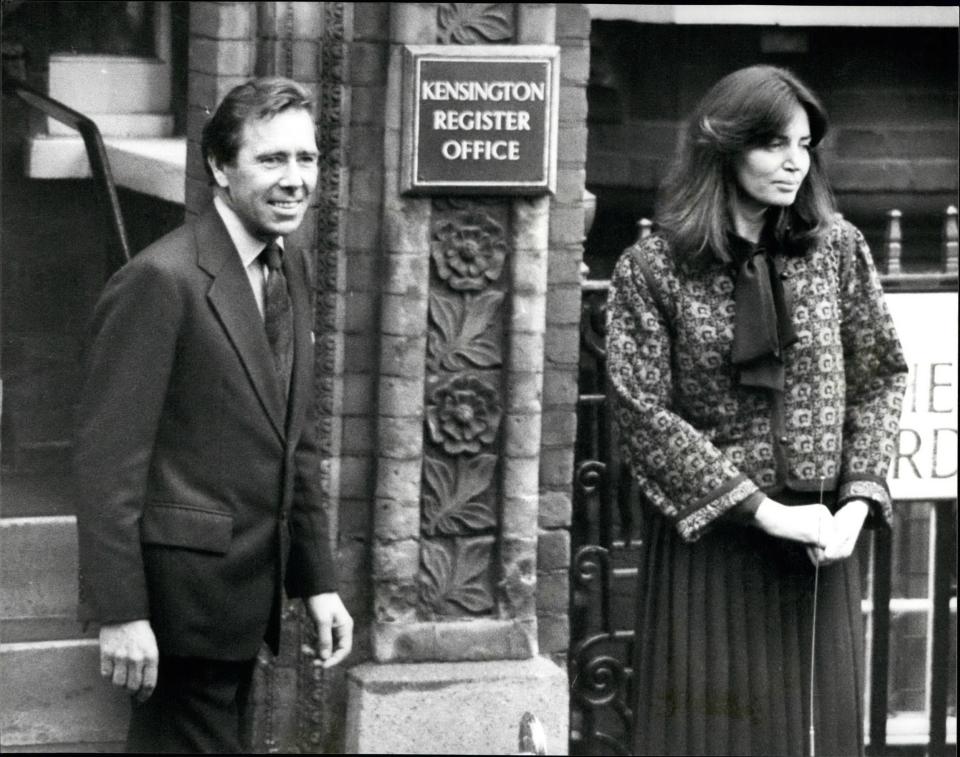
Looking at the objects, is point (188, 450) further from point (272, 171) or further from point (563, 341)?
point (563, 341)

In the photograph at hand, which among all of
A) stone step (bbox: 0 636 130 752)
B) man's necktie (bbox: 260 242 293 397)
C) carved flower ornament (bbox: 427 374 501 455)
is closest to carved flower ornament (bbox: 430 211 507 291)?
carved flower ornament (bbox: 427 374 501 455)

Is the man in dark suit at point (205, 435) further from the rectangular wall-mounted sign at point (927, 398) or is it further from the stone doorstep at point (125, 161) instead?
the rectangular wall-mounted sign at point (927, 398)

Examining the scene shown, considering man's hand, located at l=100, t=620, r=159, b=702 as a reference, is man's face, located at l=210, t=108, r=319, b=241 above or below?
above

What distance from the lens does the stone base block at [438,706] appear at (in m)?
6.34

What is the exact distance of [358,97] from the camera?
243 inches

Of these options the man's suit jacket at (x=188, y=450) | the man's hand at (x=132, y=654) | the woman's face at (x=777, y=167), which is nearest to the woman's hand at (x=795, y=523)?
the woman's face at (x=777, y=167)

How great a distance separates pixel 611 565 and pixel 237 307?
2160 mm

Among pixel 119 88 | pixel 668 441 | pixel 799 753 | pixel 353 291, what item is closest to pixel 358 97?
pixel 353 291

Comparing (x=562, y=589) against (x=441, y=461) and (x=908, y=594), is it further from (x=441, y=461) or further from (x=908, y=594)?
(x=908, y=594)

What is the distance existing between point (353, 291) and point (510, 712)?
1.33 m

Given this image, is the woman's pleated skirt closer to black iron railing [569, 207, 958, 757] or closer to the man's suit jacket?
the man's suit jacket

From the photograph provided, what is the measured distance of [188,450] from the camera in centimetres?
497

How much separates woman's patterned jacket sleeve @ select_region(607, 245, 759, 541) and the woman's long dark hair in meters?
0.15

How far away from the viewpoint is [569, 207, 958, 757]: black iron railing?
21.9ft
